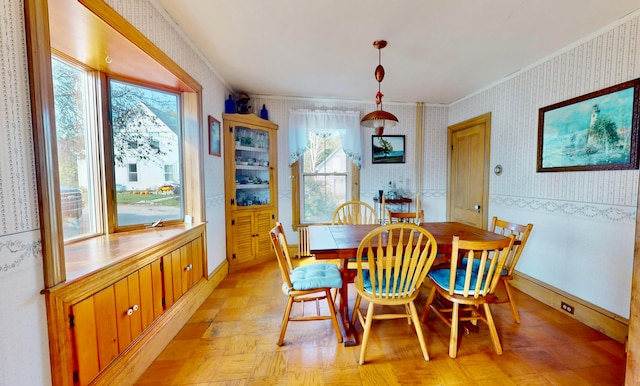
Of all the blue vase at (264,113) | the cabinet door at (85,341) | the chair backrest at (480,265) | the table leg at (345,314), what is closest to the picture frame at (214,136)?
the blue vase at (264,113)

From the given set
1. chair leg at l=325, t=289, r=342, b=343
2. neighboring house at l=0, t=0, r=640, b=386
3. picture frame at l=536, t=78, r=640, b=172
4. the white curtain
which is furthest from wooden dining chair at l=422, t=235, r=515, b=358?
the white curtain

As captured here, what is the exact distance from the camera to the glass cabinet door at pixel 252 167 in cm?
326

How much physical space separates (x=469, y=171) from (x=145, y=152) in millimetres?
3965

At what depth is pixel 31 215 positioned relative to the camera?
0.95 metres

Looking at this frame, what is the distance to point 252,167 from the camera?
3.37m

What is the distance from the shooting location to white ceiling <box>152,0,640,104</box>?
169cm

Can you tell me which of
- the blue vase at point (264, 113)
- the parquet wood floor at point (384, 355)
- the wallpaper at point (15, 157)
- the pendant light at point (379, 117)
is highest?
the blue vase at point (264, 113)

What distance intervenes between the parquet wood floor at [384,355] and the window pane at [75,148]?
1.14m

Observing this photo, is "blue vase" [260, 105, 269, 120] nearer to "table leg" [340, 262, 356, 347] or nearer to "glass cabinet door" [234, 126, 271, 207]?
"glass cabinet door" [234, 126, 271, 207]

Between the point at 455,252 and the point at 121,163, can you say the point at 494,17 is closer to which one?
the point at 455,252

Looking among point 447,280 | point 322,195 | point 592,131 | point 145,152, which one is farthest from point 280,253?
point 592,131

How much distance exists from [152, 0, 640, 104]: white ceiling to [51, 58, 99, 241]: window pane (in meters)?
0.80

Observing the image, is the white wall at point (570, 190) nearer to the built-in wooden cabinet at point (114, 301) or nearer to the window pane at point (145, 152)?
the built-in wooden cabinet at point (114, 301)

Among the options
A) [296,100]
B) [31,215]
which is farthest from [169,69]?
[296,100]
